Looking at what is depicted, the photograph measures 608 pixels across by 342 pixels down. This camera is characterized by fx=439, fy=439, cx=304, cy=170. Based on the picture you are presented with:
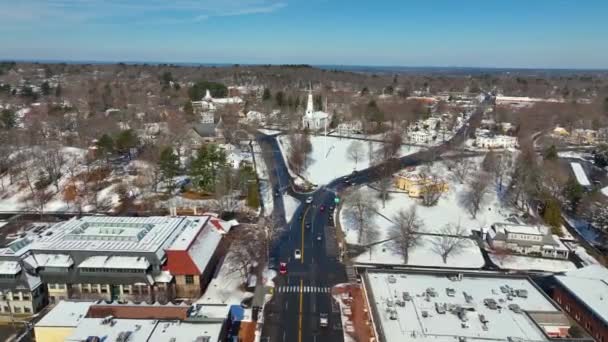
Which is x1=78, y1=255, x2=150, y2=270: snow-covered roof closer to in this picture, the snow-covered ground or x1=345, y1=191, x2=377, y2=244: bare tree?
the snow-covered ground

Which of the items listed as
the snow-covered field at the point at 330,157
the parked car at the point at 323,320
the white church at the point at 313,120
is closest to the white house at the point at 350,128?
the white church at the point at 313,120

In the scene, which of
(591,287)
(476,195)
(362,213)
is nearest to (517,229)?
(476,195)

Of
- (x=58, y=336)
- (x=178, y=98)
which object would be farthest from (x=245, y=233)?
(x=178, y=98)

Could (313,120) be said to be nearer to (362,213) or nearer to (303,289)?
(362,213)

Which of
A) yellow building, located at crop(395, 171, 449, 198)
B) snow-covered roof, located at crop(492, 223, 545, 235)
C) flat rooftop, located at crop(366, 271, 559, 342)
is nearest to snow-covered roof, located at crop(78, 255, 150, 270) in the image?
flat rooftop, located at crop(366, 271, 559, 342)

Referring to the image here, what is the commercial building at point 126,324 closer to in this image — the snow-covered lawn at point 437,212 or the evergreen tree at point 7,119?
the snow-covered lawn at point 437,212

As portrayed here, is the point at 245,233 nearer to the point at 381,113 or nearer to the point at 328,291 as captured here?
the point at 328,291

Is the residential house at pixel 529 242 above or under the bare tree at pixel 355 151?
under
